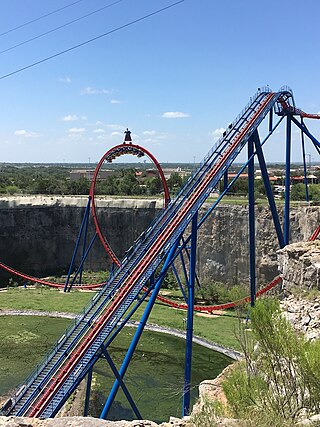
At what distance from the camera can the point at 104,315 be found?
11930mm

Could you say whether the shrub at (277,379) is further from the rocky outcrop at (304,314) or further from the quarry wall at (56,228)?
the quarry wall at (56,228)

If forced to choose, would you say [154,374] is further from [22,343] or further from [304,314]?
[304,314]

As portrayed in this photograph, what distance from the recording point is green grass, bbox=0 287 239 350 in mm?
19380

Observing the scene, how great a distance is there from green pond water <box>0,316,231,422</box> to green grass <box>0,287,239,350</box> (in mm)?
950

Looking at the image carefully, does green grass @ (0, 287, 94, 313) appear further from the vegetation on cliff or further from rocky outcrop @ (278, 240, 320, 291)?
the vegetation on cliff

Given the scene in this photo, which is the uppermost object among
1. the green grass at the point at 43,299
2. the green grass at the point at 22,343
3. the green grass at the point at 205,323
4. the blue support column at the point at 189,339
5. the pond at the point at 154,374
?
the blue support column at the point at 189,339

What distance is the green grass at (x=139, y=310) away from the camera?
1938 centimetres

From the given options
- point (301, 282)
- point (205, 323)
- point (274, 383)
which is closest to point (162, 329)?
point (205, 323)

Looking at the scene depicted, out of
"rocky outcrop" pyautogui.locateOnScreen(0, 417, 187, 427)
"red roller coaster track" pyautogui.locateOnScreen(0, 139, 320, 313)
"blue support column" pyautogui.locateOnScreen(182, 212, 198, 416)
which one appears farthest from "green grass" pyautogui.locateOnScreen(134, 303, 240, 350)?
"rocky outcrop" pyautogui.locateOnScreen(0, 417, 187, 427)

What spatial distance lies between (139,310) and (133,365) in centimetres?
607

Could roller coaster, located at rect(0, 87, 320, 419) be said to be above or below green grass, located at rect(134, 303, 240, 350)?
above

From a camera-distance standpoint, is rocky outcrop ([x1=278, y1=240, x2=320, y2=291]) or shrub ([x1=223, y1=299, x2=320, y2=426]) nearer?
shrub ([x1=223, y1=299, x2=320, y2=426])

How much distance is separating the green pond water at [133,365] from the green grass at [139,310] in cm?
95

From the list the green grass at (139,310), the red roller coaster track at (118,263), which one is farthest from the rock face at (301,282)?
the red roller coaster track at (118,263)
